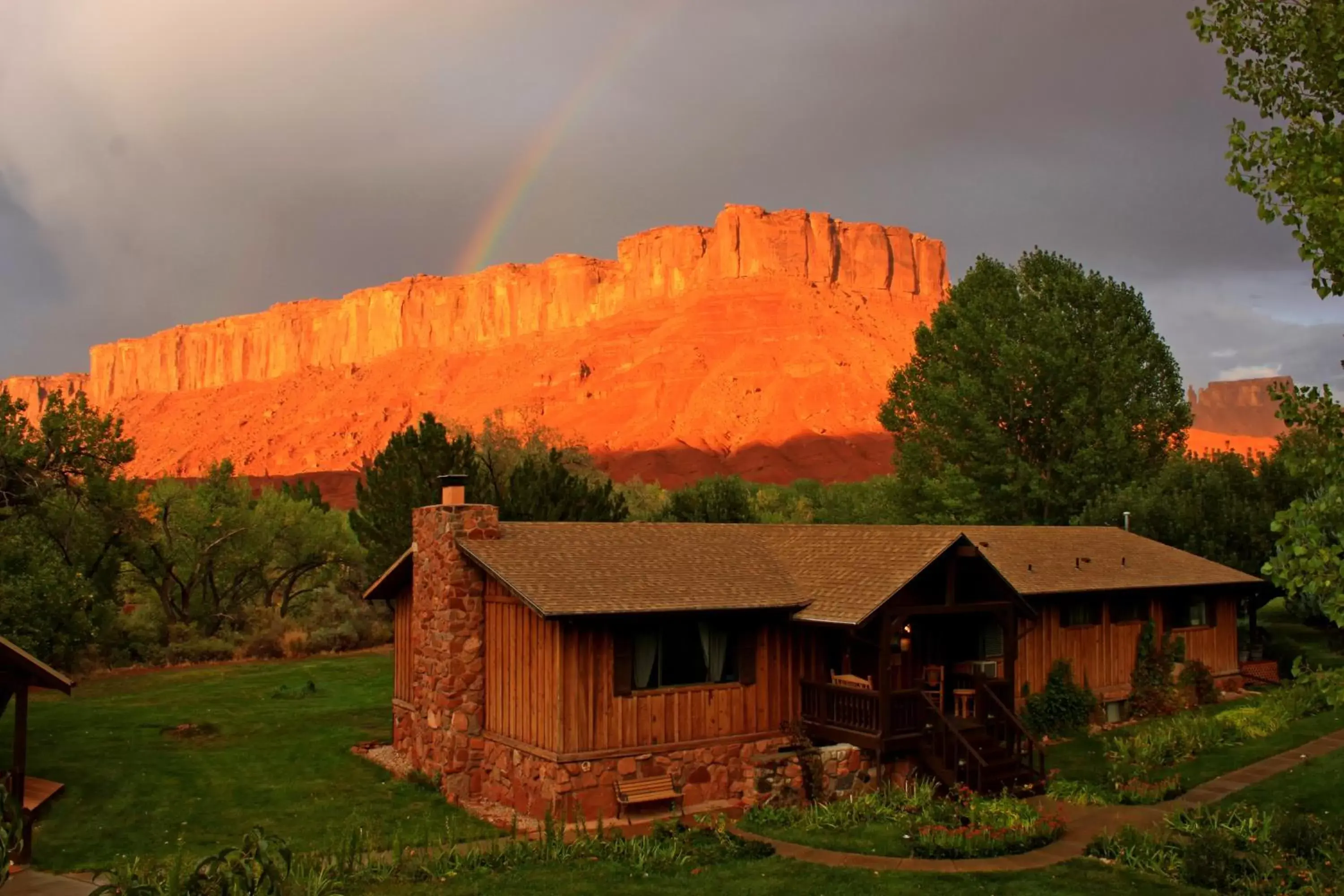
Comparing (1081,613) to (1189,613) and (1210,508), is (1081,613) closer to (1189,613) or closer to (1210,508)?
(1189,613)

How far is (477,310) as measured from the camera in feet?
611

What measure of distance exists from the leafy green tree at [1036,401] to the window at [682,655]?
844 inches

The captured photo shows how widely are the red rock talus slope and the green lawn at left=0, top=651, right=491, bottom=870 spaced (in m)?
78.1

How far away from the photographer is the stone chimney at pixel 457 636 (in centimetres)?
1833

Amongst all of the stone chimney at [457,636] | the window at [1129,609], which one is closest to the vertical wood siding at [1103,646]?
the window at [1129,609]

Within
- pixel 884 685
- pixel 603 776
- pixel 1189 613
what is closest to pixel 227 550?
pixel 603 776

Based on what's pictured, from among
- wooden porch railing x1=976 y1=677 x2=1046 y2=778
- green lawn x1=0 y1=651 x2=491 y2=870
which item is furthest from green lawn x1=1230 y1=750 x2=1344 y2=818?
green lawn x1=0 y1=651 x2=491 y2=870

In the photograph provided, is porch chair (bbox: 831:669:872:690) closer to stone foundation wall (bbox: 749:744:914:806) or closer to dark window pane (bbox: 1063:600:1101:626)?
stone foundation wall (bbox: 749:744:914:806)

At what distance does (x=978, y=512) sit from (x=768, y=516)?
19.9 m

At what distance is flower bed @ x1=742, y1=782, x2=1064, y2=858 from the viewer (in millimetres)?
14438

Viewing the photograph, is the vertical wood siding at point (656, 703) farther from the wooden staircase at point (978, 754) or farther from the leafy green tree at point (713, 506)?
the leafy green tree at point (713, 506)

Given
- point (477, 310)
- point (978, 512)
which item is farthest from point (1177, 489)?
point (477, 310)

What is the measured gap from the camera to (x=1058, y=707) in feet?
74.4

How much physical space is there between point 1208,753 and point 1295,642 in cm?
1490
